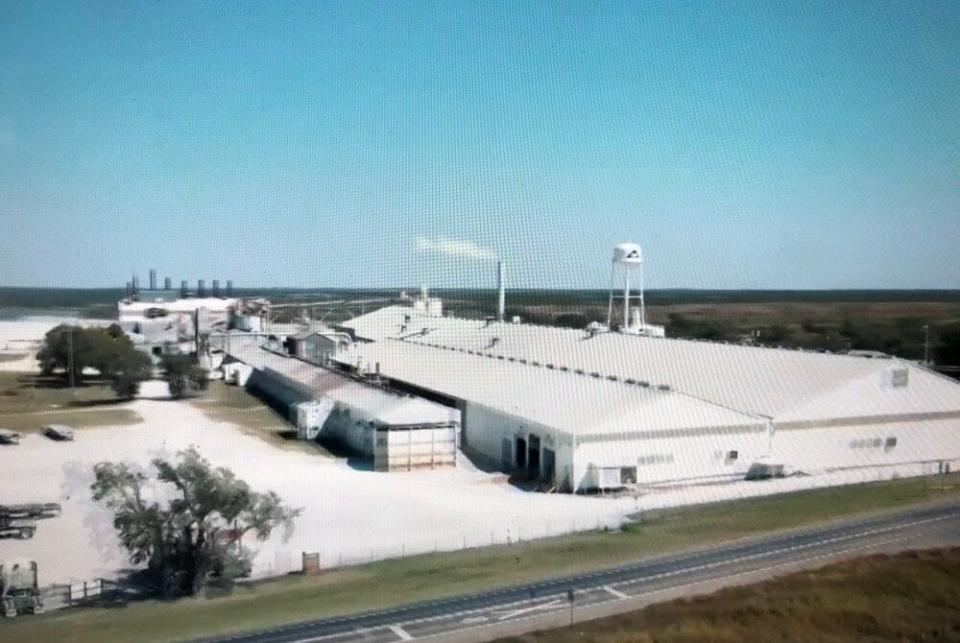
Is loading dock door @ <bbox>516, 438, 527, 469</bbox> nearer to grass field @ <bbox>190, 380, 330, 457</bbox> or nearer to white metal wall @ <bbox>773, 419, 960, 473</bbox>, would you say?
grass field @ <bbox>190, 380, 330, 457</bbox>

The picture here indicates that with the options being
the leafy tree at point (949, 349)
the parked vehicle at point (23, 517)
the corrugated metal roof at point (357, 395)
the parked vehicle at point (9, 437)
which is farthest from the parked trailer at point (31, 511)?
the leafy tree at point (949, 349)

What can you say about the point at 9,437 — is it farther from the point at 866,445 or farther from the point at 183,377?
the point at 866,445

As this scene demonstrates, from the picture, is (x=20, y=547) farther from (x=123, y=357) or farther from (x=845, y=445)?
(x=845, y=445)

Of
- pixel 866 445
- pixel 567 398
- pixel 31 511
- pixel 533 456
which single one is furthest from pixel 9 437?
pixel 866 445

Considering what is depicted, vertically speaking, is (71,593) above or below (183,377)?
below

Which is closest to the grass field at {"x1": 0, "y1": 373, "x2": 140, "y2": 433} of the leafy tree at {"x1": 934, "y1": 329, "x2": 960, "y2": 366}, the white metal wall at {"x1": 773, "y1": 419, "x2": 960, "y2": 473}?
the white metal wall at {"x1": 773, "y1": 419, "x2": 960, "y2": 473}

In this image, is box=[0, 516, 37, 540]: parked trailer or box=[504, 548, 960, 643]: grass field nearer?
box=[504, 548, 960, 643]: grass field
